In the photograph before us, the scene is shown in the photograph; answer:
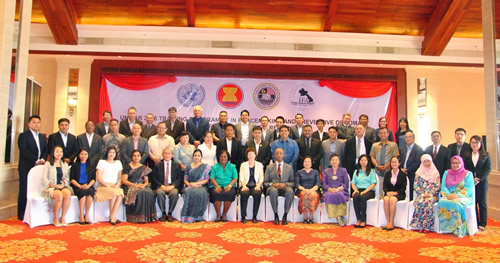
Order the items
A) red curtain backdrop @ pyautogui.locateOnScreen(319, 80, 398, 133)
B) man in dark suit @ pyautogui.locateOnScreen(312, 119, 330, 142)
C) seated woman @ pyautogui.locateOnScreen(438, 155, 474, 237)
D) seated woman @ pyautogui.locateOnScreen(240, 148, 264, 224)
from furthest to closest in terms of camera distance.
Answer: red curtain backdrop @ pyautogui.locateOnScreen(319, 80, 398, 133)
man in dark suit @ pyautogui.locateOnScreen(312, 119, 330, 142)
seated woman @ pyautogui.locateOnScreen(240, 148, 264, 224)
seated woman @ pyautogui.locateOnScreen(438, 155, 474, 237)

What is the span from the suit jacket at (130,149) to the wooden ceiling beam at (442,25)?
6.06 metres

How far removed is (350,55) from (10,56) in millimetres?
6146

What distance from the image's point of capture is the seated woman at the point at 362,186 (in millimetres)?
4559

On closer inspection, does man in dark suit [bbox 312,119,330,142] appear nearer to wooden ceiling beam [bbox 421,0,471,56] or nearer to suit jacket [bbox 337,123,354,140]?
suit jacket [bbox 337,123,354,140]

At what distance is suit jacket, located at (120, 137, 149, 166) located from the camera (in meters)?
4.99

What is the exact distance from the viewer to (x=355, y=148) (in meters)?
5.21

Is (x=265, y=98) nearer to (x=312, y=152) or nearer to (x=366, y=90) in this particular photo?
(x=366, y=90)

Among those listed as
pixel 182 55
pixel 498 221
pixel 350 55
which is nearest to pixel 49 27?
pixel 182 55

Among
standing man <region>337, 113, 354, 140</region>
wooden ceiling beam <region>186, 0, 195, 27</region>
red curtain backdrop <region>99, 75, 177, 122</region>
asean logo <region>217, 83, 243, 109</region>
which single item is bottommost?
standing man <region>337, 113, 354, 140</region>

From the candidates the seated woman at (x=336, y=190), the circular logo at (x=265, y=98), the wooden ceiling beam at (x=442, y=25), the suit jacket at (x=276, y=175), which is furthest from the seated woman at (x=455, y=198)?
the circular logo at (x=265, y=98)

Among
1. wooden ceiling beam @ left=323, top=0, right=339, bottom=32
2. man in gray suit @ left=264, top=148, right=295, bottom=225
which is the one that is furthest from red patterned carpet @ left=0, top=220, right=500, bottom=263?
wooden ceiling beam @ left=323, top=0, right=339, bottom=32

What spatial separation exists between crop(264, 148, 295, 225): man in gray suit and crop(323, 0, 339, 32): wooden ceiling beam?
3611mm

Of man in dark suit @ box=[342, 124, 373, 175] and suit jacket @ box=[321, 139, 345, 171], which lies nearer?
man in dark suit @ box=[342, 124, 373, 175]

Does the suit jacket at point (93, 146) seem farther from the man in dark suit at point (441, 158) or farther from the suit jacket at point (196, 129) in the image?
the man in dark suit at point (441, 158)
